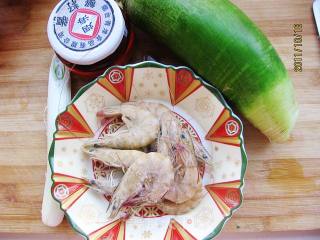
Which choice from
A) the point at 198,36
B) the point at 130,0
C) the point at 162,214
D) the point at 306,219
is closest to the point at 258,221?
the point at 306,219

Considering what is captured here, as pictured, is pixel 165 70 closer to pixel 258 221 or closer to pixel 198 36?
pixel 198 36

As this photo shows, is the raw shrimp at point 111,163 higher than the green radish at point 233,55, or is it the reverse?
the green radish at point 233,55

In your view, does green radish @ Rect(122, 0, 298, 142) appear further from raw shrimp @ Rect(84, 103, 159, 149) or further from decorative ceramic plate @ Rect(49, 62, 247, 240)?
raw shrimp @ Rect(84, 103, 159, 149)

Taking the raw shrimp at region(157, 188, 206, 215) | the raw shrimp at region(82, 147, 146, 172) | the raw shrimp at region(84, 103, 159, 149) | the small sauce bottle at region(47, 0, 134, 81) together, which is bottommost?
the raw shrimp at region(157, 188, 206, 215)

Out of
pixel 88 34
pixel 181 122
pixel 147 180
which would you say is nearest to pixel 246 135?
pixel 181 122

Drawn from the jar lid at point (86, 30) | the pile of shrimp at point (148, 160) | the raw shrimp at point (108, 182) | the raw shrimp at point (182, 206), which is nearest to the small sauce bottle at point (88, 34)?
the jar lid at point (86, 30)

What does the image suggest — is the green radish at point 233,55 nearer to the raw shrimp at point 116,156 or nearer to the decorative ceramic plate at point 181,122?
the decorative ceramic plate at point 181,122
